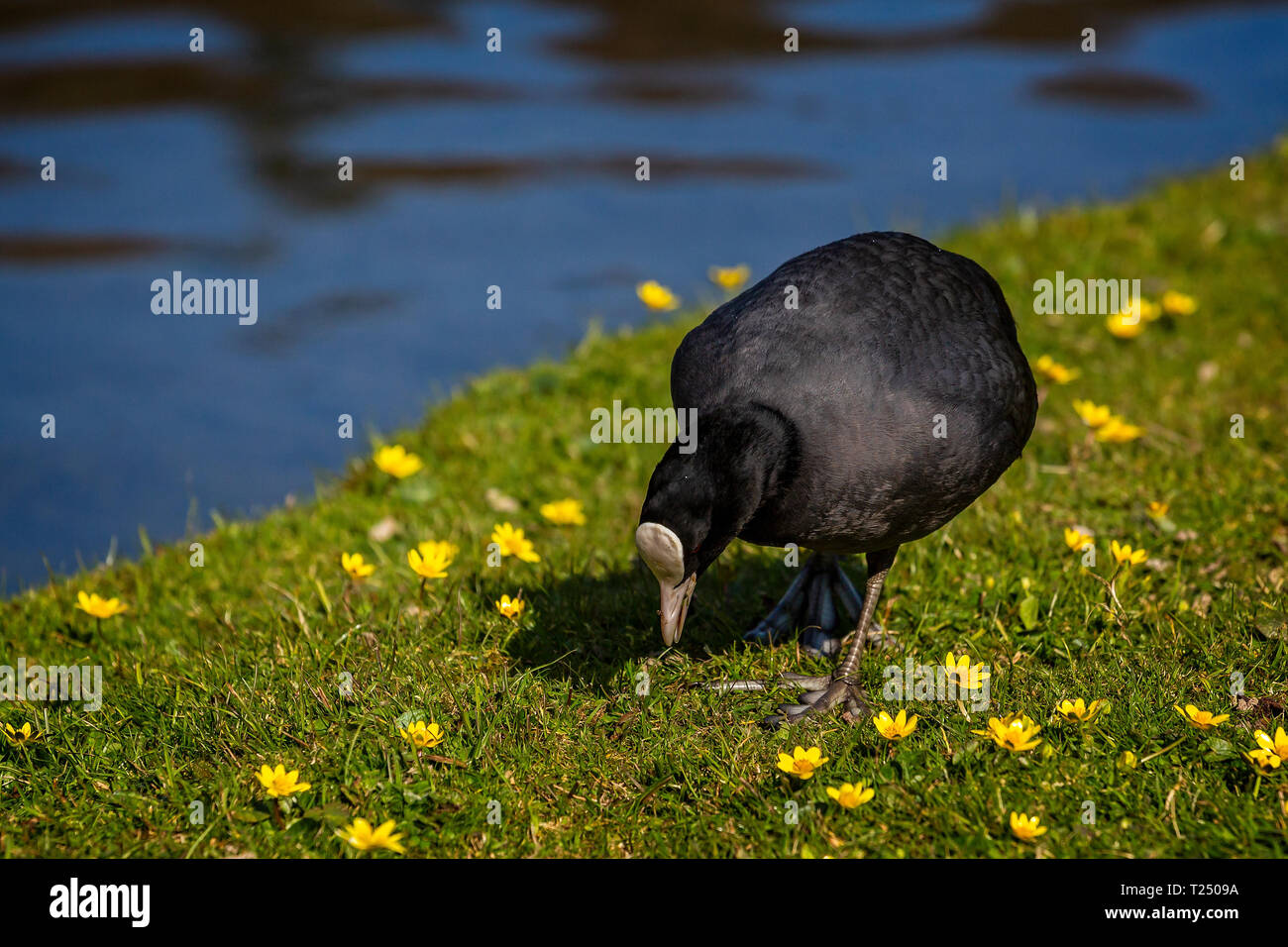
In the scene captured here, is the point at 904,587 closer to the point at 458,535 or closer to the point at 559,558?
the point at 559,558

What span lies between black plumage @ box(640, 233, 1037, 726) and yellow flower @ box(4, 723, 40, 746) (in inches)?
89.4

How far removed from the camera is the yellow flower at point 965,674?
4547mm

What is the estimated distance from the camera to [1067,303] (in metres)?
8.60

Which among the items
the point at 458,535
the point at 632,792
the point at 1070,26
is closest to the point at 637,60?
the point at 1070,26

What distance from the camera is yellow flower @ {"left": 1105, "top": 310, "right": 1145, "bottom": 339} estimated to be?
7.75m

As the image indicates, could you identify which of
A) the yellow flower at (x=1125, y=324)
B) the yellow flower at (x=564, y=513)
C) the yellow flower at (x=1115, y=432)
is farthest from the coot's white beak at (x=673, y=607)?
the yellow flower at (x=1125, y=324)

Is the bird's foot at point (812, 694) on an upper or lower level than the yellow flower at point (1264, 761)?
upper

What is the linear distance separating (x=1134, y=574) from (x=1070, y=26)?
13.1 m

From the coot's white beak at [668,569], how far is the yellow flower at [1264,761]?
1822mm

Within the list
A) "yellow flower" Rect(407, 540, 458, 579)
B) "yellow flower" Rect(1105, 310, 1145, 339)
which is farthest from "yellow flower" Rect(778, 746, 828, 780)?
"yellow flower" Rect(1105, 310, 1145, 339)

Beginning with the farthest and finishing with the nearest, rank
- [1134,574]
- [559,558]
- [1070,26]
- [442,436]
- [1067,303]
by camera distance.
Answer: [1070,26] → [1067,303] → [442,436] → [559,558] → [1134,574]

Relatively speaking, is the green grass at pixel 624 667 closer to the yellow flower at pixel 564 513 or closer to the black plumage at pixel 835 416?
the yellow flower at pixel 564 513

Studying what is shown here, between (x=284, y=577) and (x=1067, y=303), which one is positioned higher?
(x=1067, y=303)

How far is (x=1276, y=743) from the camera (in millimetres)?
3914
